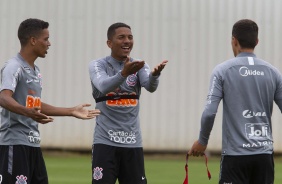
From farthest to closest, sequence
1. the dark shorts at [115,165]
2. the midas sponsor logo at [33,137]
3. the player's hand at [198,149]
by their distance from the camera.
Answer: the dark shorts at [115,165]
the midas sponsor logo at [33,137]
the player's hand at [198,149]

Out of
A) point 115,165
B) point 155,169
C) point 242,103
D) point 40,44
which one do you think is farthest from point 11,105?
point 155,169

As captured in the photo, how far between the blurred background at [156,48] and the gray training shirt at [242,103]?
11.9 m

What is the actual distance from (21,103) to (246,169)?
7.25 feet

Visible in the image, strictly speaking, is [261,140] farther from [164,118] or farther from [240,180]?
[164,118]

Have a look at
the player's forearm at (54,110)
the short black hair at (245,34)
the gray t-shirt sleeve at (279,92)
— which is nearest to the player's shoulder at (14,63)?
the player's forearm at (54,110)

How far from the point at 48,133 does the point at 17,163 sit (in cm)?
1170

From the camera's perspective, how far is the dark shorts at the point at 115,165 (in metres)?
10.3

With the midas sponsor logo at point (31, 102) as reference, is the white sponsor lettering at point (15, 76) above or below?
above

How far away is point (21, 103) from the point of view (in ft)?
30.7

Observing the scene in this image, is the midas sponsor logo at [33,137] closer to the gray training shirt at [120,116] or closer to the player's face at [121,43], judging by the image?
the gray training shirt at [120,116]

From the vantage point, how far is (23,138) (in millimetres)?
9430

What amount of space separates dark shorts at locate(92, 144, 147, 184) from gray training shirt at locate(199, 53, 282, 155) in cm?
171

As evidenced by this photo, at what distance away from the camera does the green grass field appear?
50.6 feet

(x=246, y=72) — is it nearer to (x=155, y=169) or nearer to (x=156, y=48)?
(x=155, y=169)
